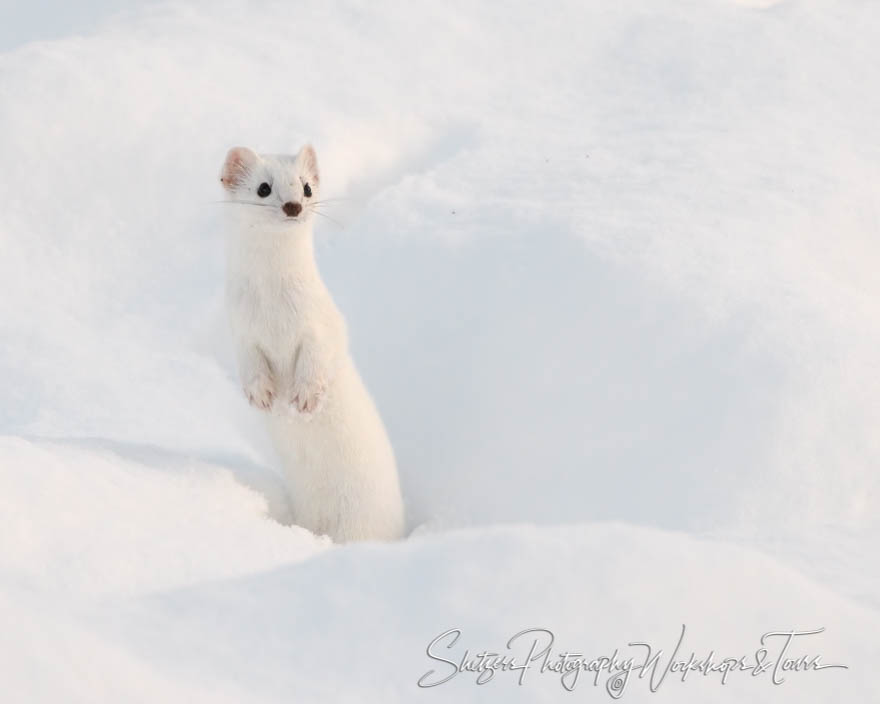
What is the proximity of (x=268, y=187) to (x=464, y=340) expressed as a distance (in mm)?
965

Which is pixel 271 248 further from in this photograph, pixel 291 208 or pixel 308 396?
pixel 308 396

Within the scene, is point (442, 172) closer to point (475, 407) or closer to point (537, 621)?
point (475, 407)

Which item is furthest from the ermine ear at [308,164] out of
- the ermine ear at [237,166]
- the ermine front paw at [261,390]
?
the ermine front paw at [261,390]

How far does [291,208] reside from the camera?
10.6 feet

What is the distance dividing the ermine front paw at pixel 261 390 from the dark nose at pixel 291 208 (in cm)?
52

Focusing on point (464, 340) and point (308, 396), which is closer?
point (308, 396)

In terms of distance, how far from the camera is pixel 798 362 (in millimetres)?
3395

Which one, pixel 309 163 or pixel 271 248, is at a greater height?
pixel 309 163

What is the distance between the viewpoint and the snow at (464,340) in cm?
190

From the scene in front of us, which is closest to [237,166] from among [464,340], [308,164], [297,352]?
[308,164]

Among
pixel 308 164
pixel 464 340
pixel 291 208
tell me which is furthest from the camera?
pixel 464 340

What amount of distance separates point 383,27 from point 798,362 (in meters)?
3.50

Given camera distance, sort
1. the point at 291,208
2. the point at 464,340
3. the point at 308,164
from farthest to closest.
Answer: the point at 464,340
the point at 308,164
the point at 291,208

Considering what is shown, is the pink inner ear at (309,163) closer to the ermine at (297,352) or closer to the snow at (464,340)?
the ermine at (297,352)
